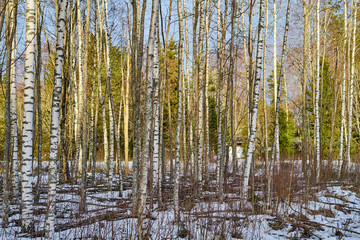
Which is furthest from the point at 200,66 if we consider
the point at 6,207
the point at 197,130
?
the point at 6,207

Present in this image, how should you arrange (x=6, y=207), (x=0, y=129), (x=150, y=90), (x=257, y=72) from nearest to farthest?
(x=150, y=90) < (x=6, y=207) < (x=257, y=72) < (x=0, y=129)

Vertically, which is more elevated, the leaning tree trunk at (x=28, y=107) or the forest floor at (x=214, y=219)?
the leaning tree trunk at (x=28, y=107)

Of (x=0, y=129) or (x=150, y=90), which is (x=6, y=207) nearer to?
(x=150, y=90)

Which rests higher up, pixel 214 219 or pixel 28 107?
pixel 28 107

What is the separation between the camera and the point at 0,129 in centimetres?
1612

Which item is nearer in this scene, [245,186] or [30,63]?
[30,63]

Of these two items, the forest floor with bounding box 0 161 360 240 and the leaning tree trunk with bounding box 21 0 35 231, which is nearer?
the leaning tree trunk with bounding box 21 0 35 231

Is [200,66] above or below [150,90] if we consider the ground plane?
above

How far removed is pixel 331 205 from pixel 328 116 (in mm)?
12868

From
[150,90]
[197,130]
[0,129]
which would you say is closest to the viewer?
[150,90]

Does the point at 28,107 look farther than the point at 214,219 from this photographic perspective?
No

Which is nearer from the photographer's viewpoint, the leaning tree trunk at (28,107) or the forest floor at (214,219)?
the leaning tree trunk at (28,107)

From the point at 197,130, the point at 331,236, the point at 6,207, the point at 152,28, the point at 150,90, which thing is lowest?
the point at 331,236

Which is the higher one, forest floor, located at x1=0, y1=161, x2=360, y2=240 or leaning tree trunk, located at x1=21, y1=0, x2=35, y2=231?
leaning tree trunk, located at x1=21, y1=0, x2=35, y2=231
